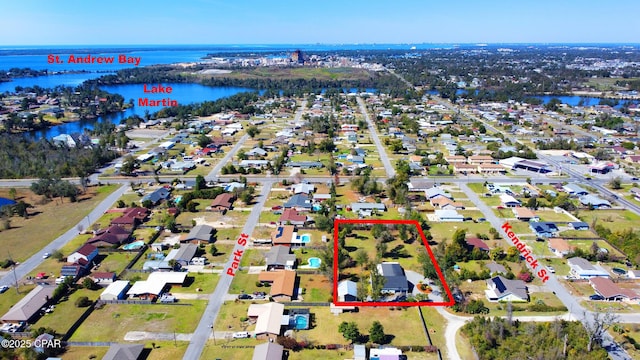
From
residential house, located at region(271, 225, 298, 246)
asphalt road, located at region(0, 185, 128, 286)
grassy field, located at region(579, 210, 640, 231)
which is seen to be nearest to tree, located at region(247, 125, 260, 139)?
asphalt road, located at region(0, 185, 128, 286)

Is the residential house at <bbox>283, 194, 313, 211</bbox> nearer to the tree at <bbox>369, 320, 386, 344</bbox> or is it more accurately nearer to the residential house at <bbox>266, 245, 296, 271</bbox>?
the residential house at <bbox>266, 245, 296, 271</bbox>

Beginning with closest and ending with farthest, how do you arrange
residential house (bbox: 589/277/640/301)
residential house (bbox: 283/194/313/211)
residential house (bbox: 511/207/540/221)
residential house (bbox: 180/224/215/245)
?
residential house (bbox: 589/277/640/301) → residential house (bbox: 180/224/215/245) → residential house (bbox: 511/207/540/221) → residential house (bbox: 283/194/313/211)

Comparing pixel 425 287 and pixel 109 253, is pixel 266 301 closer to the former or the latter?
pixel 425 287

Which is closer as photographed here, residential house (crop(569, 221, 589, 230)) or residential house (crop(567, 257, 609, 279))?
residential house (crop(567, 257, 609, 279))

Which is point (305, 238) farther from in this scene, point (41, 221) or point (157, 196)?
point (41, 221)

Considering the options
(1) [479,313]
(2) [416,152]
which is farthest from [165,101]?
(1) [479,313]

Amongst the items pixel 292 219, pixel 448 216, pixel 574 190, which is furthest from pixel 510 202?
pixel 292 219
